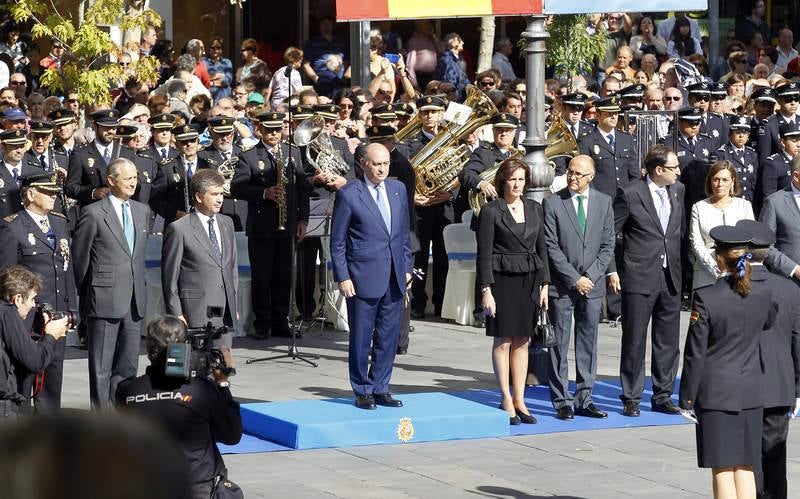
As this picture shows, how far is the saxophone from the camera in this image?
12461 mm

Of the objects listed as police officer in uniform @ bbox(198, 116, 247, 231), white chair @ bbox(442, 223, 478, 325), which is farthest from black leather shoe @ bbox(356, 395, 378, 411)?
white chair @ bbox(442, 223, 478, 325)

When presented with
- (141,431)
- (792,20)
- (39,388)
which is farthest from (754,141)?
(141,431)

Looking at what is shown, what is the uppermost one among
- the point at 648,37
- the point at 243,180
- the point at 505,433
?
the point at 648,37

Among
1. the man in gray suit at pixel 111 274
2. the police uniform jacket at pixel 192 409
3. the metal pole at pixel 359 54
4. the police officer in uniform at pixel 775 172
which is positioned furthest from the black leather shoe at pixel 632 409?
the metal pole at pixel 359 54

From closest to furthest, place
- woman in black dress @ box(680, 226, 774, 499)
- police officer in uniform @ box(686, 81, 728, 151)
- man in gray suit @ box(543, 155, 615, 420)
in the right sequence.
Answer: woman in black dress @ box(680, 226, 774, 499) < man in gray suit @ box(543, 155, 615, 420) < police officer in uniform @ box(686, 81, 728, 151)

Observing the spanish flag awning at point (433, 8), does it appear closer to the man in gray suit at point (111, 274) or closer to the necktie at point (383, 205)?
the necktie at point (383, 205)

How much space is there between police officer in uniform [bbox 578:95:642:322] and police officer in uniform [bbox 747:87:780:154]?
1705 millimetres

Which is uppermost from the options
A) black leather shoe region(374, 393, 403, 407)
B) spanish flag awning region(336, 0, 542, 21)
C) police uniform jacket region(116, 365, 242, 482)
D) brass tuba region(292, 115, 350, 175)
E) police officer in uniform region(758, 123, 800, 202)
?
spanish flag awning region(336, 0, 542, 21)

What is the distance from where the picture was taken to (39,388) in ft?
24.0

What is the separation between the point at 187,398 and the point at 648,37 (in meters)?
17.9

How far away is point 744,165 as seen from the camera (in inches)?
574

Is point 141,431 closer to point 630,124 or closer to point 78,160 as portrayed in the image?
point 78,160

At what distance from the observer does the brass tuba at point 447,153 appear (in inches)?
531

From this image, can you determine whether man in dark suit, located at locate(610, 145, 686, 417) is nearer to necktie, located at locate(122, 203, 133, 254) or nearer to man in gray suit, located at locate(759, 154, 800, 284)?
man in gray suit, located at locate(759, 154, 800, 284)
